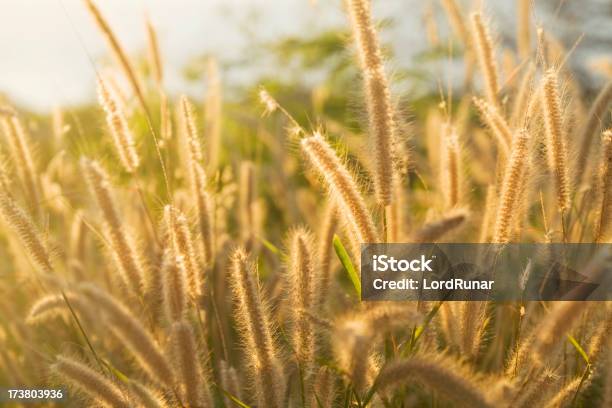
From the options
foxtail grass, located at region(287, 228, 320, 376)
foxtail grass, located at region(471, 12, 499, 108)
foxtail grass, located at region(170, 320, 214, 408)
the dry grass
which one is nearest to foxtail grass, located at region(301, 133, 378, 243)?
the dry grass

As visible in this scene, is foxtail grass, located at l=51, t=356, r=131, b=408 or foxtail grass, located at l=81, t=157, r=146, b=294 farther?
foxtail grass, located at l=81, t=157, r=146, b=294

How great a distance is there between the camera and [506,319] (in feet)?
9.53

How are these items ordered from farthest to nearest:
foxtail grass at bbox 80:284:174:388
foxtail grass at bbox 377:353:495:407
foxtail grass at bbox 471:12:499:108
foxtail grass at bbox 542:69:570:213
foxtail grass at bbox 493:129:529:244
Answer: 1. foxtail grass at bbox 471:12:499:108
2. foxtail grass at bbox 542:69:570:213
3. foxtail grass at bbox 493:129:529:244
4. foxtail grass at bbox 80:284:174:388
5. foxtail grass at bbox 377:353:495:407

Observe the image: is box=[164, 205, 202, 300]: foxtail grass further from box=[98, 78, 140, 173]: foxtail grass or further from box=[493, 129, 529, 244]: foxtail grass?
box=[493, 129, 529, 244]: foxtail grass

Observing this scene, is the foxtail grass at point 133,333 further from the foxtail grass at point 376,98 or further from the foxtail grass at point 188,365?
the foxtail grass at point 376,98

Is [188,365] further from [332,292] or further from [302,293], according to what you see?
[332,292]

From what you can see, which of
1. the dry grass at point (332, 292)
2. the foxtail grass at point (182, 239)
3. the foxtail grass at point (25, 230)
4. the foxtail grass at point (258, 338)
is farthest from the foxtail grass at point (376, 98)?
the foxtail grass at point (25, 230)

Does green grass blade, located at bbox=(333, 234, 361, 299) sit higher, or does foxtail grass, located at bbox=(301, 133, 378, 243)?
foxtail grass, located at bbox=(301, 133, 378, 243)

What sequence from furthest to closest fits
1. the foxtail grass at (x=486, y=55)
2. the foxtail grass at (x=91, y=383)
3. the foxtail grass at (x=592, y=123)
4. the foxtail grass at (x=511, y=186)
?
the foxtail grass at (x=486, y=55) < the foxtail grass at (x=592, y=123) < the foxtail grass at (x=511, y=186) < the foxtail grass at (x=91, y=383)

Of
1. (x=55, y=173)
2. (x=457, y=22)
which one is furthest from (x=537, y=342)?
(x=55, y=173)

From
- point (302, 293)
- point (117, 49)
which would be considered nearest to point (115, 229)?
point (302, 293)

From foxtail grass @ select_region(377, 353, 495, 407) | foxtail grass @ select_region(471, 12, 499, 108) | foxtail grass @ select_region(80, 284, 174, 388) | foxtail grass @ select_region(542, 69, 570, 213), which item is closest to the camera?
foxtail grass @ select_region(377, 353, 495, 407)

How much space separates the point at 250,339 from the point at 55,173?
94.4 inches

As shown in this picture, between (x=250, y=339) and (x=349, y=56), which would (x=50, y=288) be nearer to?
(x=250, y=339)
